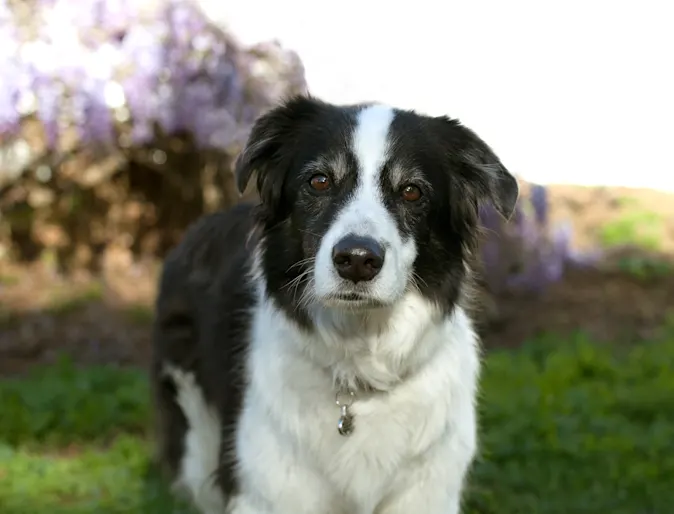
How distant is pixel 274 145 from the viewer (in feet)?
11.1

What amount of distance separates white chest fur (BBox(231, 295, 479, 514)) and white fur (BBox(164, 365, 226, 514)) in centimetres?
77

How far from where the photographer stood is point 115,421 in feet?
17.2

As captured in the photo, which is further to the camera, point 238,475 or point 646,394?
point 646,394

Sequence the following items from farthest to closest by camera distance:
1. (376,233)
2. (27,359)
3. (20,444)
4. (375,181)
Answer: (27,359) < (20,444) < (375,181) < (376,233)

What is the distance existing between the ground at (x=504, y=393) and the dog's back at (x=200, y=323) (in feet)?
1.04

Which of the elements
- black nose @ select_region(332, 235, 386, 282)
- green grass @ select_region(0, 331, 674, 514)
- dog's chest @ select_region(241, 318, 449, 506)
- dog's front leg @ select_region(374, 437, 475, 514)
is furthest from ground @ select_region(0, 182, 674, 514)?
black nose @ select_region(332, 235, 386, 282)

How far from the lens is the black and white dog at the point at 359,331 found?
303 cm

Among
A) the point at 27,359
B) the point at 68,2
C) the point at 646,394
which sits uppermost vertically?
the point at 68,2

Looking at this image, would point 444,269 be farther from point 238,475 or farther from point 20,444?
point 20,444

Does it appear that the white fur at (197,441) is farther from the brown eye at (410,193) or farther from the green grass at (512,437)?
the brown eye at (410,193)

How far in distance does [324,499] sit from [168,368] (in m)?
1.42

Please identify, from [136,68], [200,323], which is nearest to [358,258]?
[200,323]

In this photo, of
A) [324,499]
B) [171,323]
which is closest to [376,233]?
[324,499]

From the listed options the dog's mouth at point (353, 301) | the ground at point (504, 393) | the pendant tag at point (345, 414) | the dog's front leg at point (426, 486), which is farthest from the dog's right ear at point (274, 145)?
the ground at point (504, 393)
